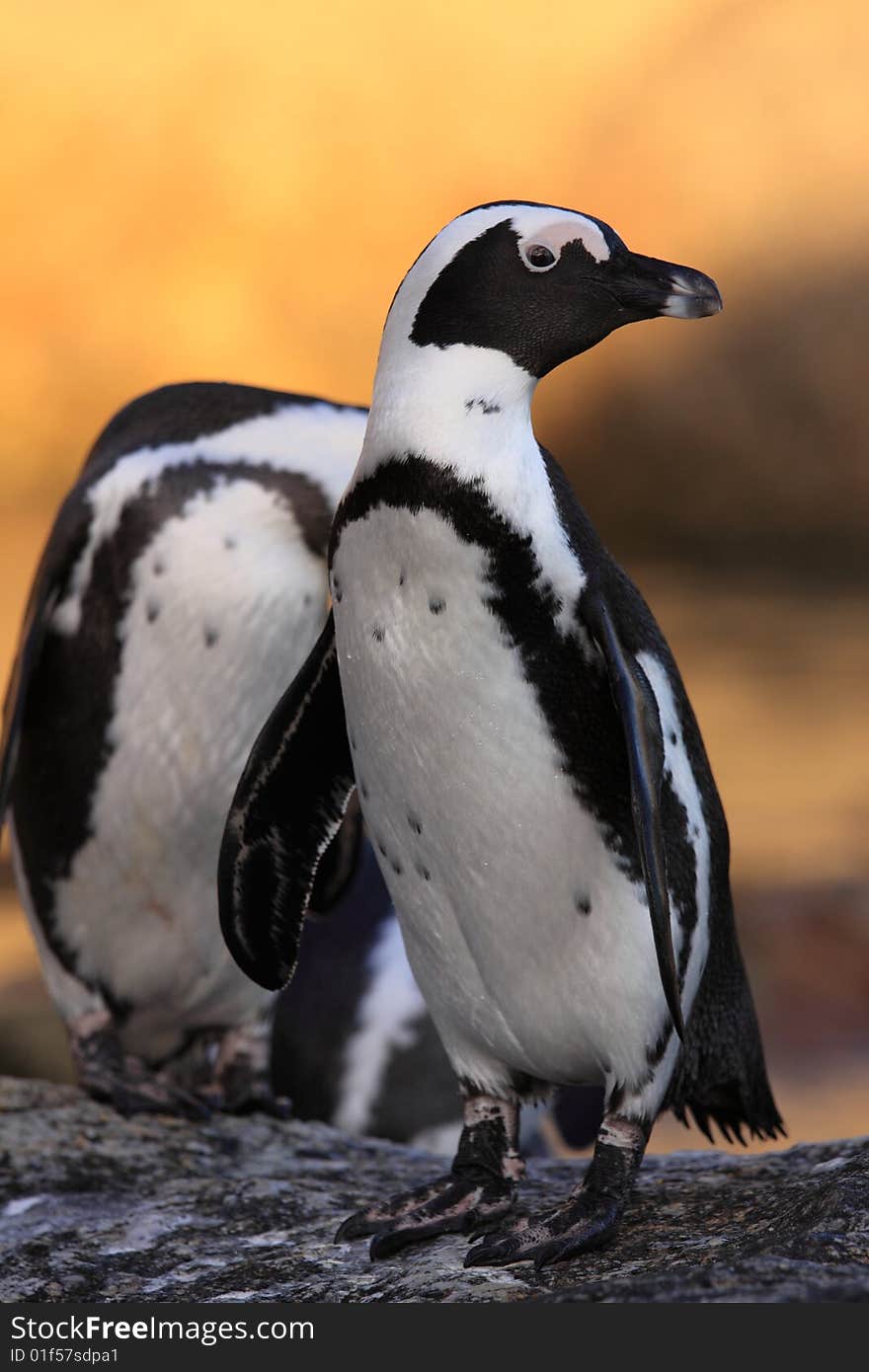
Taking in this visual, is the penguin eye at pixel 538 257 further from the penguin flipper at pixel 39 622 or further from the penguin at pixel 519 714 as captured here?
the penguin flipper at pixel 39 622

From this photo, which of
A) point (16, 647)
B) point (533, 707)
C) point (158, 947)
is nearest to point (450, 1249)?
point (533, 707)

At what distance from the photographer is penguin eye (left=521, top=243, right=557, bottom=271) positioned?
1.67m

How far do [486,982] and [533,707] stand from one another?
301 mm

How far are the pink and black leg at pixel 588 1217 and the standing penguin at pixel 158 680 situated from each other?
0.96m

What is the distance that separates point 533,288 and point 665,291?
12 cm

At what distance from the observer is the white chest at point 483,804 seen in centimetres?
166

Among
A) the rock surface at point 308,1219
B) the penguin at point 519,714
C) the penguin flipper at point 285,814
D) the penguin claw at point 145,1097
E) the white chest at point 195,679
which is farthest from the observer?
the penguin claw at point 145,1097

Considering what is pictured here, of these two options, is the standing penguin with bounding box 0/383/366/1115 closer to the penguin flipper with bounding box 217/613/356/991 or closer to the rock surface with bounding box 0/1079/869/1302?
the rock surface with bounding box 0/1079/869/1302

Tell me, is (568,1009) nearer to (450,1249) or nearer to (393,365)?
(450,1249)

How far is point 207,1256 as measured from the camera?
75.9 inches

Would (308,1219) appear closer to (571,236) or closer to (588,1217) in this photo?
(588,1217)

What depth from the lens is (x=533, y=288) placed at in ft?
5.46

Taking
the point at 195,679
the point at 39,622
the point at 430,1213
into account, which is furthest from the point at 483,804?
the point at 39,622

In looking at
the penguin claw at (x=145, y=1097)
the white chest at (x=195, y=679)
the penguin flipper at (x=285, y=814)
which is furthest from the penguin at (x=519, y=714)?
the penguin claw at (x=145, y=1097)
